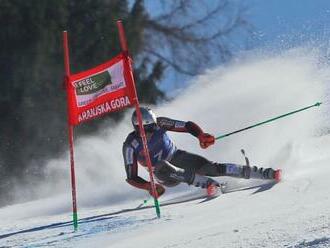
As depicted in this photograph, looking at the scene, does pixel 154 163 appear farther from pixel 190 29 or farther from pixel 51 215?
pixel 190 29

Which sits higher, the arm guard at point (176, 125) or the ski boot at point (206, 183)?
the arm guard at point (176, 125)

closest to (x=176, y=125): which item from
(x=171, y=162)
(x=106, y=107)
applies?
(x=171, y=162)

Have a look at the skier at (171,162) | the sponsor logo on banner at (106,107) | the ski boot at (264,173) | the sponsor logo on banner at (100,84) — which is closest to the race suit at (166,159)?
the skier at (171,162)

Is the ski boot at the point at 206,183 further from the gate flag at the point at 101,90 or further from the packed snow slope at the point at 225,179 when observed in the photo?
the gate flag at the point at 101,90

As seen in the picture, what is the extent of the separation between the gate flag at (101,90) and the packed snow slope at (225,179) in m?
1.05

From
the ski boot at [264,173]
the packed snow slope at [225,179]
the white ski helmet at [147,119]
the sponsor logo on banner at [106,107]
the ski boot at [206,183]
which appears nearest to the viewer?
the packed snow slope at [225,179]

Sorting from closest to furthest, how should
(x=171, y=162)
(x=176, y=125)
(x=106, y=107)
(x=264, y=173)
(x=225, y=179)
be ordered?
(x=106, y=107)
(x=264, y=173)
(x=176, y=125)
(x=171, y=162)
(x=225, y=179)

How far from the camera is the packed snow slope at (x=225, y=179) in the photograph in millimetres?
6781

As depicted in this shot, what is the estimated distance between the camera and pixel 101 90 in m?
8.37

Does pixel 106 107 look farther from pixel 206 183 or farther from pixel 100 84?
pixel 206 183

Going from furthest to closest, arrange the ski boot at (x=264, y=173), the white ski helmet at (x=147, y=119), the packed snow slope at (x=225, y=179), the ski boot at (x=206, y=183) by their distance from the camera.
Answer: the white ski helmet at (x=147, y=119) → the ski boot at (x=206, y=183) → the ski boot at (x=264, y=173) → the packed snow slope at (x=225, y=179)

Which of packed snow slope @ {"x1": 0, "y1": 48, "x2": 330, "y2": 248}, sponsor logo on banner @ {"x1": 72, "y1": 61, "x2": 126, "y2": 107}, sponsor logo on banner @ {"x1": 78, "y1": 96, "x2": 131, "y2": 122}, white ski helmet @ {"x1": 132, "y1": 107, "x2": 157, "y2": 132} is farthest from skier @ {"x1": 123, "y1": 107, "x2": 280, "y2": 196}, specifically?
sponsor logo on banner @ {"x1": 72, "y1": 61, "x2": 126, "y2": 107}

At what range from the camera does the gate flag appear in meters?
8.28

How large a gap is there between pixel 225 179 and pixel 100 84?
2.59 meters
